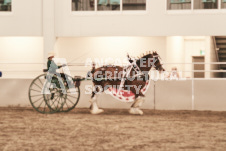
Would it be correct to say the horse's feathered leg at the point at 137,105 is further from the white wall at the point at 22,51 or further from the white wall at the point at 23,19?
the white wall at the point at 22,51

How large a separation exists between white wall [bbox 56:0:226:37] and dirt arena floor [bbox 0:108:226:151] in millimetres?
4243

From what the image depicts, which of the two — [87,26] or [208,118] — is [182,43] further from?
[208,118]

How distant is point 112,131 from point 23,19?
9.31 m

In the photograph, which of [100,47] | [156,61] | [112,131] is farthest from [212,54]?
[112,131]

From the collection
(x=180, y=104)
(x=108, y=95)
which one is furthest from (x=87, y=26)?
(x=180, y=104)

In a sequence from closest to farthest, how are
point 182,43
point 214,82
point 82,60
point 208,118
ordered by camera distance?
point 208,118 < point 214,82 < point 82,60 < point 182,43

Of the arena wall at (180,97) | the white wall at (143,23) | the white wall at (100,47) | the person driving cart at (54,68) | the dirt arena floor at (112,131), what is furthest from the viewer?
the white wall at (100,47)

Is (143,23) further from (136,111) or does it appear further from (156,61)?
(136,111)

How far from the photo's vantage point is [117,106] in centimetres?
1800

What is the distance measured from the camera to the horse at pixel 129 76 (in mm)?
16094

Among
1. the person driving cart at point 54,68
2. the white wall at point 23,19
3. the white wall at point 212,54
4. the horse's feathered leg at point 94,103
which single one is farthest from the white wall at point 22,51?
the white wall at point 212,54

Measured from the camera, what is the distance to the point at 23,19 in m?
20.7

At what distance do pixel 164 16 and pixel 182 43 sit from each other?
4.50m

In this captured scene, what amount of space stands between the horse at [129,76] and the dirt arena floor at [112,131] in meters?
0.70
